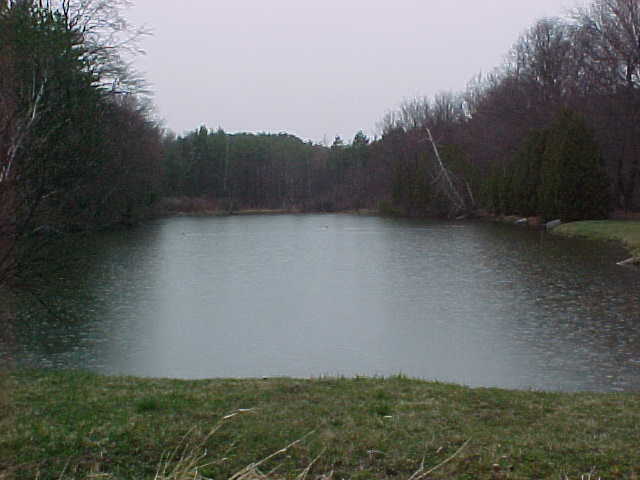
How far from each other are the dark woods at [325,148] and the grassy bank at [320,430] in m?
1.64

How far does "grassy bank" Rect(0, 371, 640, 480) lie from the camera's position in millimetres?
3795

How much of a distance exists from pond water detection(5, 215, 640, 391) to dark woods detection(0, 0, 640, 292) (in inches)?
57.4

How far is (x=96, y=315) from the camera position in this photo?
468 inches

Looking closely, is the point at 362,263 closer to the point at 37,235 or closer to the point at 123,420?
the point at 37,235

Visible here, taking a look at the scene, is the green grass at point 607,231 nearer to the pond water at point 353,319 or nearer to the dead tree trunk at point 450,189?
the pond water at point 353,319

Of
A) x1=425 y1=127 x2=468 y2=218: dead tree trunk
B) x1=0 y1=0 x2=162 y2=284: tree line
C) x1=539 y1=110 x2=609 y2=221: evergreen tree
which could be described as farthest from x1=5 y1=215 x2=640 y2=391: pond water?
x1=425 y1=127 x2=468 y2=218: dead tree trunk

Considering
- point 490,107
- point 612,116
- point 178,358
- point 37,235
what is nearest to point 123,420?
point 37,235

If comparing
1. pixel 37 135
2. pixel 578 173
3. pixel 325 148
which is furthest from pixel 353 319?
pixel 325 148

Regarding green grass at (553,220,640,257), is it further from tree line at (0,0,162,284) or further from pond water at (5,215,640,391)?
tree line at (0,0,162,284)

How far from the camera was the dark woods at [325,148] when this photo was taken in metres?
6.16

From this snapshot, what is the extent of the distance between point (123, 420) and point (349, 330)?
6253 mm

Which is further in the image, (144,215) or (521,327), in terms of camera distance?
(144,215)

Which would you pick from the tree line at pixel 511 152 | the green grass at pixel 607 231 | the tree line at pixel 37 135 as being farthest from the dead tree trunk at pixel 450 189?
the tree line at pixel 37 135

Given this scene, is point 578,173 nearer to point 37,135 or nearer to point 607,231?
point 607,231
